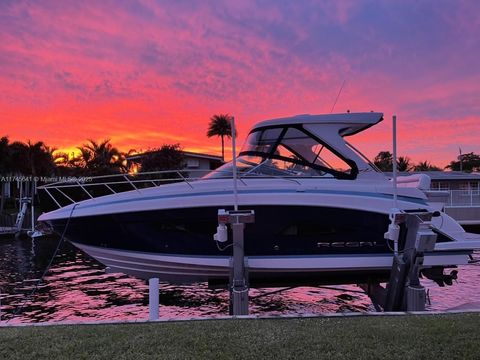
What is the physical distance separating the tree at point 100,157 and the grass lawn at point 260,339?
36367mm

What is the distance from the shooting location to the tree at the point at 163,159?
38.6 meters

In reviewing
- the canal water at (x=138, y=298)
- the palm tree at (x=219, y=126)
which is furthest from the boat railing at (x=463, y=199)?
the palm tree at (x=219, y=126)

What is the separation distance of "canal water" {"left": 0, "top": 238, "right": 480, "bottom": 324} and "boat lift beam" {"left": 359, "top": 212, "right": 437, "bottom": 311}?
1679 millimetres

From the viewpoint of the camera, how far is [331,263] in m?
7.16

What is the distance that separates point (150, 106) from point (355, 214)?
10.6 metres

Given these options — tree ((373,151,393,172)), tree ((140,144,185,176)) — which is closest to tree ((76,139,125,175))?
tree ((140,144,185,176))

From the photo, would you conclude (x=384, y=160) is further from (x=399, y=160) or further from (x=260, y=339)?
(x=260, y=339)

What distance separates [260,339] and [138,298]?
6.17 m

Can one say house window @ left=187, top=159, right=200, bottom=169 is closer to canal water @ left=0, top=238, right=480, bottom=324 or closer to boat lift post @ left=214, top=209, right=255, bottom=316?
canal water @ left=0, top=238, right=480, bottom=324

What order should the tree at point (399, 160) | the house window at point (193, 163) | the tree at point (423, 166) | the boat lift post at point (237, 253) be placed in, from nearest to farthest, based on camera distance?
the boat lift post at point (237, 253), the house window at point (193, 163), the tree at point (399, 160), the tree at point (423, 166)

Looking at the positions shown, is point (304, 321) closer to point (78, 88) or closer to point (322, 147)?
point (322, 147)

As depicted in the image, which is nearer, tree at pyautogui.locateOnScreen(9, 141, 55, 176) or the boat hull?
the boat hull

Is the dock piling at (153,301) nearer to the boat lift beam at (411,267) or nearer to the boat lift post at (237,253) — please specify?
the boat lift post at (237,253)

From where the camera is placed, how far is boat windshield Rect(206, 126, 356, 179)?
795 centimetres
